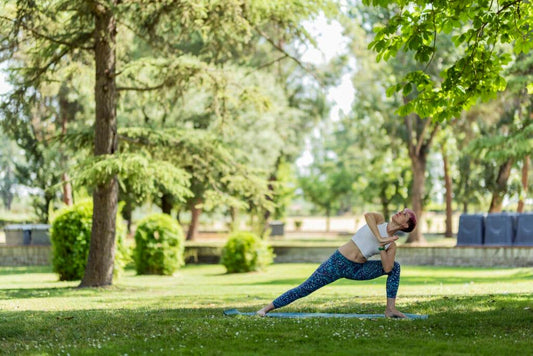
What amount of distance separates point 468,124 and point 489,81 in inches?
1107

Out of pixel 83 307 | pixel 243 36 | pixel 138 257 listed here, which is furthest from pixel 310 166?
pixel 83 307

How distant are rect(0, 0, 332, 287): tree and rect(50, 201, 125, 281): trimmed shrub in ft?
9.12

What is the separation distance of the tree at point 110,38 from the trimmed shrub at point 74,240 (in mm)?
2778

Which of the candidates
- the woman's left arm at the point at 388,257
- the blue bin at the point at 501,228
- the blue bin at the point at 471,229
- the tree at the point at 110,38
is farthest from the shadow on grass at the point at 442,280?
the woman's left arm at the point at 388,257

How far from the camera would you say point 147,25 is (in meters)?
15.1

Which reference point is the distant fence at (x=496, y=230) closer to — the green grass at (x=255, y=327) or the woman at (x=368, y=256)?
the green grass at (x=255, y=327)

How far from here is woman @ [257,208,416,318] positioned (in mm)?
8023

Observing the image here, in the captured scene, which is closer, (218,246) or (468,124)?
(218,246)

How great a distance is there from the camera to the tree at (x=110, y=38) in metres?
14.6

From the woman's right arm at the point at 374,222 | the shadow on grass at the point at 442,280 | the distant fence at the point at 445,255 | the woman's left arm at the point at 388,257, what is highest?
the woman's right arm at the point at 374,222

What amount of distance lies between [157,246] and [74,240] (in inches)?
146

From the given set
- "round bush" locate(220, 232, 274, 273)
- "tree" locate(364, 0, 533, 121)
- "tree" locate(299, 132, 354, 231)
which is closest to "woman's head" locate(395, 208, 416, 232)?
"tree" locate(364, 0, 533, 121)

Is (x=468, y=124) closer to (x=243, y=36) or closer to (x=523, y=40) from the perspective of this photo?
(x=243, y=36)

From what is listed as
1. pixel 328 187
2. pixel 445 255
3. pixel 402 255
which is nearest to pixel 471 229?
pixel 445 255
